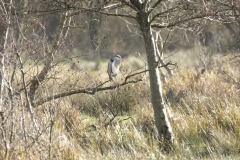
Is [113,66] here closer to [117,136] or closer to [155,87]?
[117,136]

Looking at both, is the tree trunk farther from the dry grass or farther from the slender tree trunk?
the slender tree trunk

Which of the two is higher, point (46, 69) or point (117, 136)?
point (46, 69)

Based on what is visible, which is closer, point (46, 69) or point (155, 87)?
point (155, 87)

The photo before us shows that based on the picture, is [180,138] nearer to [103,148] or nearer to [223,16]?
[103,148]

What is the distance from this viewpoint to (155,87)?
22.5 ft

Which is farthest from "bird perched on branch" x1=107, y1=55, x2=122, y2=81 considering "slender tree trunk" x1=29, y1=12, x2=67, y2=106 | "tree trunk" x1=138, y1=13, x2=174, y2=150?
"tree trunk" x1=138, y1=13, x2=174, y2=150

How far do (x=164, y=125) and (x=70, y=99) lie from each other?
5.05 metres

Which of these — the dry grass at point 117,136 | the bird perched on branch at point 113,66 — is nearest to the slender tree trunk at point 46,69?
the dry grass at point 117,136

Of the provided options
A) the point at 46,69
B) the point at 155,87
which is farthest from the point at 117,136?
the point at 46,69

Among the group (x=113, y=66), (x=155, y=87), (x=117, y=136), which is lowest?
(x=117, y=136)

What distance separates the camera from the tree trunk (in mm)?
6820

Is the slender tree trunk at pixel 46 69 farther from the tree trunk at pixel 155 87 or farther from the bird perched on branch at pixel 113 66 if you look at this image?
the tree trunk at pixel 155 87

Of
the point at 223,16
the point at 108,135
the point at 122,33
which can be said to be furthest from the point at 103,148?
the point at 122,33

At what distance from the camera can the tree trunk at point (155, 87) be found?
682 cm
